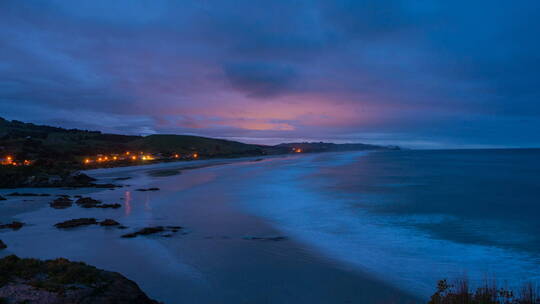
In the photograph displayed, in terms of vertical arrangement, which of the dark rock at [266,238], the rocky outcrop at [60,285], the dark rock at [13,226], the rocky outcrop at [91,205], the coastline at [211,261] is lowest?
the dark rock at [266,238]

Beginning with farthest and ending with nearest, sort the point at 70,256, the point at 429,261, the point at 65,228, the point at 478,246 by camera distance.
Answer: the point at 65,228, the point at 478,246, the point at 429,261, the point at 70,256

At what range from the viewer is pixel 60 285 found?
5988 mm

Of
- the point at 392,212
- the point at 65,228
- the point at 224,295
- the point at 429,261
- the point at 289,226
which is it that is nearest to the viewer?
the point at 224,295

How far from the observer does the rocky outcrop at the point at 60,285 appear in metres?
5.54

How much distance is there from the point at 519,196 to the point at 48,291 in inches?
1377

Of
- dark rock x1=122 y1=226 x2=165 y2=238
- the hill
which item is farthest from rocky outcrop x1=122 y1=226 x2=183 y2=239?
the hill

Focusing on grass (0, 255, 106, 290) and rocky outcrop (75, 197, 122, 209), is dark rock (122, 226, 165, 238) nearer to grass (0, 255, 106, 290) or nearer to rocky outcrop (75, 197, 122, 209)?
grass (0, 255, 106, 290)

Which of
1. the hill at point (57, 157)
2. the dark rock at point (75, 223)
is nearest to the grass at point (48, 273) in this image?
the dark rock at point (75, 223)

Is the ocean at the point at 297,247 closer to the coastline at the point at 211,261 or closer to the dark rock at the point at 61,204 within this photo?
the coastline at the point at 211,261

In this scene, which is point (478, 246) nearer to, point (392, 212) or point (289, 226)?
point (392, 212)

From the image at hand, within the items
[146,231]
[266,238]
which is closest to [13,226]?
[146,231]

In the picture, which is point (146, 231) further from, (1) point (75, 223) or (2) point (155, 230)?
(1) point (75, 223)

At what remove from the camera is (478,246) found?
13.3 m

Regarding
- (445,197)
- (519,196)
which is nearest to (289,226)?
(445,197)
